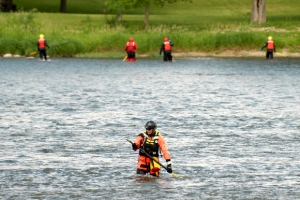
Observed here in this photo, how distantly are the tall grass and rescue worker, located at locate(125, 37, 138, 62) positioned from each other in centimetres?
442

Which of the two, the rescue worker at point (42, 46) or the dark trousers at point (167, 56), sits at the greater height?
the rescue worker at point (42, 46)

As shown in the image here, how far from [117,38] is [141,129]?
4096 cm

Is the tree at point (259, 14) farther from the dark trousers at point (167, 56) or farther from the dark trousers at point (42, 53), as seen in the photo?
the dark trousers at point (42, 53)

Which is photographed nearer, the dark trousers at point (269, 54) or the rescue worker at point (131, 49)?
the rescue worker at point (131, 49)

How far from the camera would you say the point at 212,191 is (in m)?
19.9

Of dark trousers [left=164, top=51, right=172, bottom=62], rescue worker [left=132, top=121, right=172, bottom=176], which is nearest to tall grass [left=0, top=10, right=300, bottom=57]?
dark trousers [left=164, top=51, right=172, bottom=62]

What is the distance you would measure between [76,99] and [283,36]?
36.2m

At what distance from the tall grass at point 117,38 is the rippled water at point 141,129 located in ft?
43.2

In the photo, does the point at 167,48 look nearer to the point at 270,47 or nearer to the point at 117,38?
the point at 117,38

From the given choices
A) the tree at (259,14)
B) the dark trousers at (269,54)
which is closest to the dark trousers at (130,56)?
the dark trousers at (269,54)

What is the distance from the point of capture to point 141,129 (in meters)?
30.0

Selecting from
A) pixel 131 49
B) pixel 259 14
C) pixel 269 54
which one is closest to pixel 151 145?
pixel 131 49

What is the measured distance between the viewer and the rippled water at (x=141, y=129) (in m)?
20.4

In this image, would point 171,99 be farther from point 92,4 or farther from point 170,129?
point 92,4
